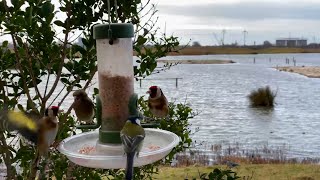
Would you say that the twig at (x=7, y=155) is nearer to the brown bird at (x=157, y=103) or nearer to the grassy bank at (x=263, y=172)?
the brown bird at (x=157, y=103)

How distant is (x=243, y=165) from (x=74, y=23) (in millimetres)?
9632

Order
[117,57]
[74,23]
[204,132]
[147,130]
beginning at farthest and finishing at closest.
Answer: [204,132], [74,23], [147,130], [117,57]

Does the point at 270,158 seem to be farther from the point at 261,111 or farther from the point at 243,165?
the point at 261,111

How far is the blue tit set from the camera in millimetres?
1899

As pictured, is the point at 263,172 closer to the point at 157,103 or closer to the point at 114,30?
the point at 157,103

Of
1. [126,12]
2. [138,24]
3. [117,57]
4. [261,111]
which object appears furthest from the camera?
[261,111]

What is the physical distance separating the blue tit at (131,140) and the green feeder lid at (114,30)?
425 millimetres

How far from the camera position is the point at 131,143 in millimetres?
1922

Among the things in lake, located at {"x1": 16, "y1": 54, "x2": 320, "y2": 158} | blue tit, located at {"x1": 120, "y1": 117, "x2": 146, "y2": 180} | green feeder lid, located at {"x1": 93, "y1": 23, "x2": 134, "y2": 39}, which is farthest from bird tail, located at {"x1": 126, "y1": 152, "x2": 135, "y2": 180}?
lake, located at {"x1": 16, "y1": 54, "x2": 320, "y2": 158}

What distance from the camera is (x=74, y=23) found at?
9.68 feet

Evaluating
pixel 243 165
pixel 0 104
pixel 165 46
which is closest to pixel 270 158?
pixel 243 165

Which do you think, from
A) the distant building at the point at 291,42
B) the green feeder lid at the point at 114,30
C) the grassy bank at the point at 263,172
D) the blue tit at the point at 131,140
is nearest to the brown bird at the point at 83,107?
the green feeder lid at the point at 114,30

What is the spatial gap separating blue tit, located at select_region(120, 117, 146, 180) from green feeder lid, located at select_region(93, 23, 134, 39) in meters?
0.42

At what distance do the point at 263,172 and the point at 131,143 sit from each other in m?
9.67
